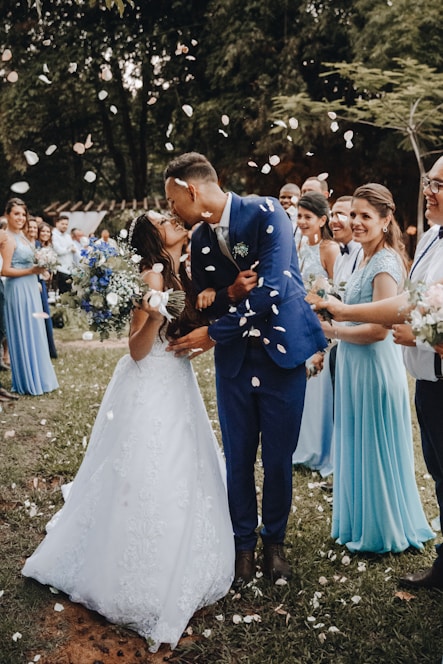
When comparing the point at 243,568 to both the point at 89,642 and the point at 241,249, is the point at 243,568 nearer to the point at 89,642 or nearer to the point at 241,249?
the point at 89,642

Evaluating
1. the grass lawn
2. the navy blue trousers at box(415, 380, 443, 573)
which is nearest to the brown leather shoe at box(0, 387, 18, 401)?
the grass lawn

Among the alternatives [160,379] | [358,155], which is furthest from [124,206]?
[160,379]

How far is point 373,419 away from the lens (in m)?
3.82

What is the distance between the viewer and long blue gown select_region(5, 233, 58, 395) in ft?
25.6

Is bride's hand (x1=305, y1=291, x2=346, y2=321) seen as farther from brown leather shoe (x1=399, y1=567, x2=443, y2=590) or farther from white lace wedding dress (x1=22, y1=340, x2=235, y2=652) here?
brown leather shoe (x1=399, y1=567, x2=443, y2=590)

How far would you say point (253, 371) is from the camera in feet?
11.3

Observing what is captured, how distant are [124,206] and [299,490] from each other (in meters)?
18.0

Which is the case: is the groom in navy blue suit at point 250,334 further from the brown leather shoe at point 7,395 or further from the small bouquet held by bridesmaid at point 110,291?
the brown leather shoe at point 7,395

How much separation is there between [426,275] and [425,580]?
1.73 metres

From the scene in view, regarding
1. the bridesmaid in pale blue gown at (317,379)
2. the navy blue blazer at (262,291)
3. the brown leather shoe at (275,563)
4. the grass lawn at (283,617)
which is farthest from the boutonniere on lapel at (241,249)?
the bridesmaid in pale blue gown at (317,379)

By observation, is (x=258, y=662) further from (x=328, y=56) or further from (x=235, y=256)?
(x=328, y=56)

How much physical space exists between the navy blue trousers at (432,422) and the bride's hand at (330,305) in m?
0.53

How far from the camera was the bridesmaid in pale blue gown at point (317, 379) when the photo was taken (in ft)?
17.0

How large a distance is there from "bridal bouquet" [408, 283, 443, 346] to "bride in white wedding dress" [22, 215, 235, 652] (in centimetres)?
131
